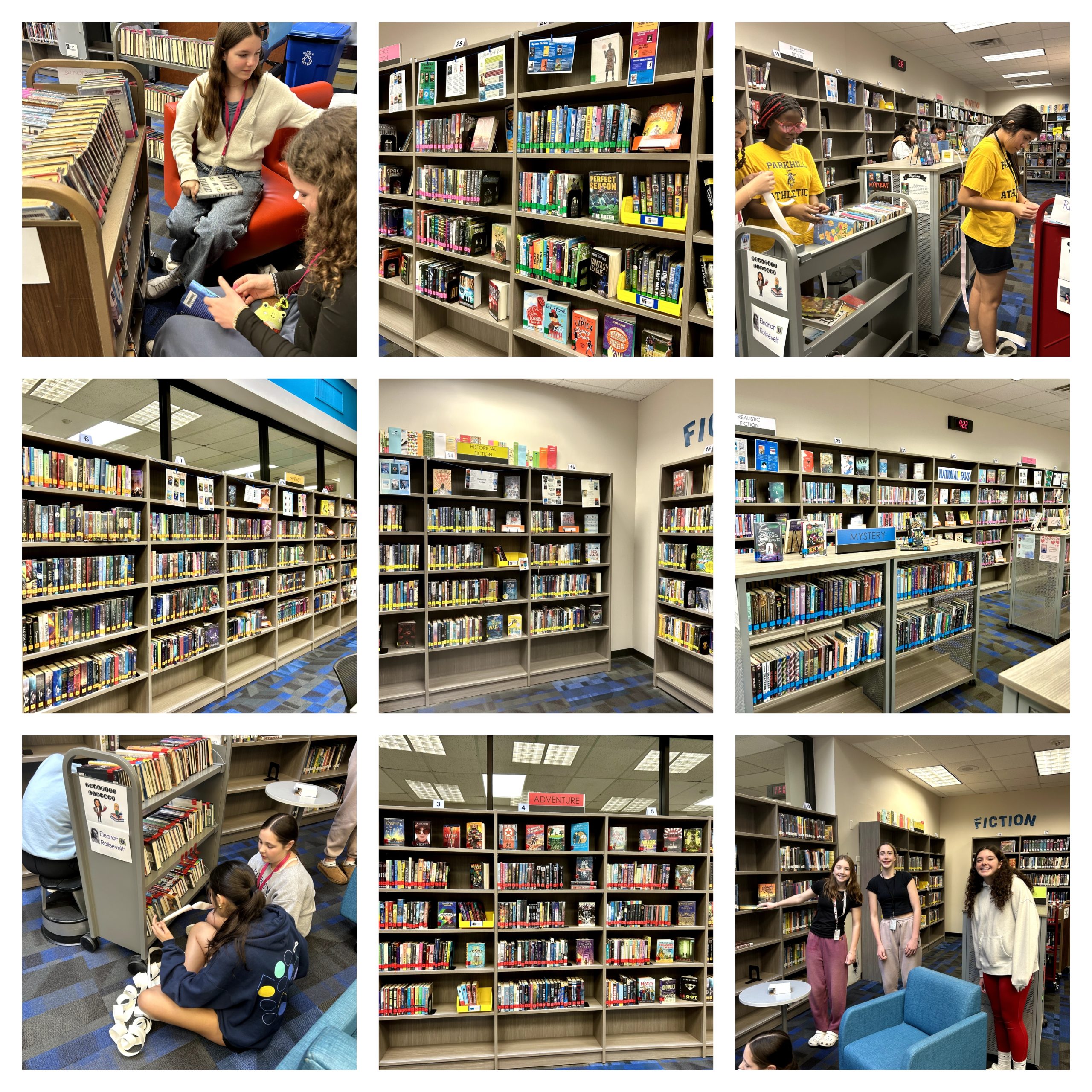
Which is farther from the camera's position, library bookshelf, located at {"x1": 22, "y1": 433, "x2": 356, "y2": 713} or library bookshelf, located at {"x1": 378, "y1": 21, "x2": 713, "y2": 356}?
library bookshelf, located at {"x1": 378, "y1": 21, "x2": 713, "y2": 356}

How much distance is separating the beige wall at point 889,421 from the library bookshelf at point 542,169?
41 centimetres

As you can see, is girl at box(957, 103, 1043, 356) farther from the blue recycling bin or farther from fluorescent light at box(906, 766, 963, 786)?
the blue recycling bin

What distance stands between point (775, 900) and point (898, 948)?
42 centimetres

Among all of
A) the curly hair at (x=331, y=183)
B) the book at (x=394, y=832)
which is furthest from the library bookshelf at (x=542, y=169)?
the book at (x=394, y=832)

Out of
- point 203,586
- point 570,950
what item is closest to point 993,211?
point 203,586

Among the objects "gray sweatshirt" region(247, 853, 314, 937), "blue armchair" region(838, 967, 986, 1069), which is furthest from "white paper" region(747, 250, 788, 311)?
"gray sweatshirt" region(247, 853, 314, 937)

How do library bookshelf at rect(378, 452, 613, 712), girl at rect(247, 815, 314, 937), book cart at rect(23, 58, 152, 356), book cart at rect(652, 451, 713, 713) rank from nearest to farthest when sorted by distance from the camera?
1. book cart at rect(23, 58, 152, 356)
2. girl at rect(247, 815, 314, 937)
3. book cart at rect(652, 451, 713, 713)
4. library bookshelf at rect(378, 452, 613, 712)

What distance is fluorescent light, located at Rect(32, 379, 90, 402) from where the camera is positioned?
191 cm

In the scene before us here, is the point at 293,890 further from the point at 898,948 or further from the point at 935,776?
the point at 935,776

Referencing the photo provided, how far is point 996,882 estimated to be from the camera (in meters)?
2.03

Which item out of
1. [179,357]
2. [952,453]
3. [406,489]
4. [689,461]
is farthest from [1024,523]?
[179,357]

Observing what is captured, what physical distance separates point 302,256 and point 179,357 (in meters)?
0.49

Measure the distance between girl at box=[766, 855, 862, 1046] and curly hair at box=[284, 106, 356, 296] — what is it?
2.54 meters
